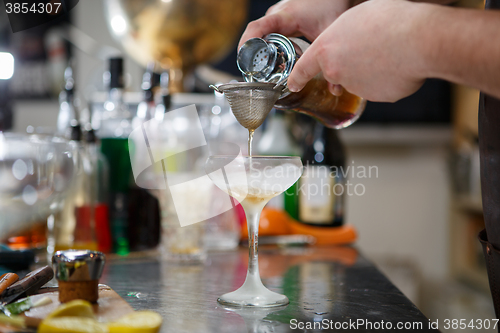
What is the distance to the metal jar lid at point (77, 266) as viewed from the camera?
0.54m

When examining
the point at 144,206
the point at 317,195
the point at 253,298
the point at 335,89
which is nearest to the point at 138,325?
the point at 253,298

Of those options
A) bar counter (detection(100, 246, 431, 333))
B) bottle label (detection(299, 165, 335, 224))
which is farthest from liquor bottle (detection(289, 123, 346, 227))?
bar counter (detection(100, 246, 431, 333))

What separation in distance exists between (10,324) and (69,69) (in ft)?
2.49

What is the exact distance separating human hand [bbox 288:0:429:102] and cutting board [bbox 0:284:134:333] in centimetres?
35

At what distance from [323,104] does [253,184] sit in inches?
8.2

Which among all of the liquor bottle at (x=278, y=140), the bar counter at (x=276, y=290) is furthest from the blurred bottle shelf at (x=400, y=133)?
the bar counter at (x=276, y=290)

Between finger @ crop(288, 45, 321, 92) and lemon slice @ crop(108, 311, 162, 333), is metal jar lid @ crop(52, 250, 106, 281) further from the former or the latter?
finger @ crop(288, 45, 321, 92)

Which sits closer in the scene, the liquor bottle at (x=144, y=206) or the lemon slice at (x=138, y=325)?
the lemon slice at (x=138, y=325)

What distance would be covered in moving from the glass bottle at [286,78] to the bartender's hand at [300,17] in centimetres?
8

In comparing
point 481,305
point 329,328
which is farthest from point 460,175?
point 329,328

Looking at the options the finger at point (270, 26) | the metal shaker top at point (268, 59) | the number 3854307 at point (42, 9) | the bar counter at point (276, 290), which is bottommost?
the bar counter at point (276, 290)

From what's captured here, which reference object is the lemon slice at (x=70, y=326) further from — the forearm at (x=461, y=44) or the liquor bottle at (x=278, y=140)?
the liquor bottle at (x=278, y=140)

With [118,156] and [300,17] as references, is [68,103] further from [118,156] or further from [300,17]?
[300,17]

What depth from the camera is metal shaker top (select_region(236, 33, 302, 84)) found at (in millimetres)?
628
